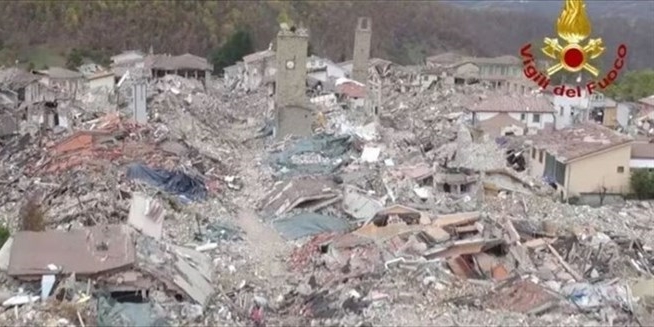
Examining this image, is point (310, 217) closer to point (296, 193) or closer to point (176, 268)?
point (296, 193)

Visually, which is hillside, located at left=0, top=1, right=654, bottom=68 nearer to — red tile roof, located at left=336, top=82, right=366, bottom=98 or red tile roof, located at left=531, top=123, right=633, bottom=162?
red tile roof, located at left=336, top=82, right=366, bottom=98

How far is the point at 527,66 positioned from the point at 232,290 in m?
6.75

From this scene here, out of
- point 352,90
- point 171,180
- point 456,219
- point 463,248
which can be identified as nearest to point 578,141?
point 456,219

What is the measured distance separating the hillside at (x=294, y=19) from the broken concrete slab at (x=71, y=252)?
3435 cm

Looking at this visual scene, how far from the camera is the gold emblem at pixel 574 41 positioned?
738 centimetres

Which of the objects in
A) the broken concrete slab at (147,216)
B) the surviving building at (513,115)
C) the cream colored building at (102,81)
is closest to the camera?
the broken concrete slab at (147,216)

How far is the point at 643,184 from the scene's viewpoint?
2097 centimetres

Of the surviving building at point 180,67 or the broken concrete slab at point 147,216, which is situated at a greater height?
the broken concrete slab at point 147,216

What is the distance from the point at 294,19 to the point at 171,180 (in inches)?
1961

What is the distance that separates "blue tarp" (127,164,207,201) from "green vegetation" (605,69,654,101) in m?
25.1

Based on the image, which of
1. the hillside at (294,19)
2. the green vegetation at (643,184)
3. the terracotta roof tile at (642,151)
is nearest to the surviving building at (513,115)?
the terracotta roof tile at (642,151)

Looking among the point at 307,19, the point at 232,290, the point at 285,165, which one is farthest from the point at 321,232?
the point at 307,19

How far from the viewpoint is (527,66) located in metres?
8.19

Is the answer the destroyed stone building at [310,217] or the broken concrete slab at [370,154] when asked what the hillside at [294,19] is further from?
the broken concrete slab at [370,154]
